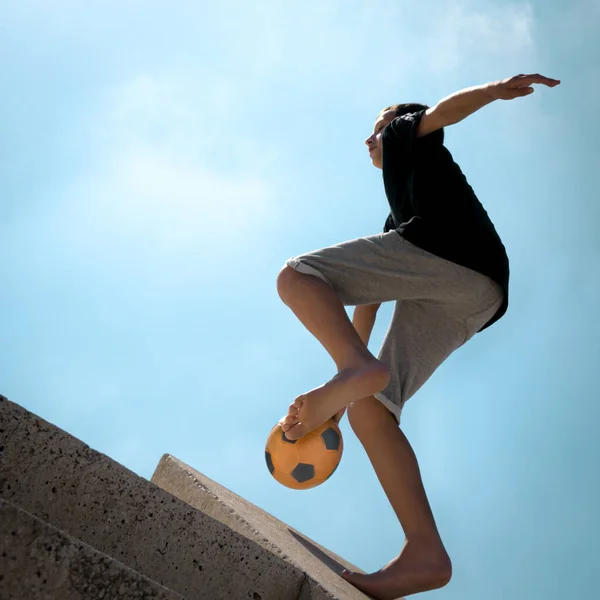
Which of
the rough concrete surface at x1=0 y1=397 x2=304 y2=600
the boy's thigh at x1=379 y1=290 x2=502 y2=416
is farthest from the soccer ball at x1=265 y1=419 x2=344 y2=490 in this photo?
the rough concrete surface at x1=0 y1=397 x2=304 y2=600

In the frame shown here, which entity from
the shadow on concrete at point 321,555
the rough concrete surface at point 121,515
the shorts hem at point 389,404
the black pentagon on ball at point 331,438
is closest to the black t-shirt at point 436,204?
the shorts hem at point 389,404

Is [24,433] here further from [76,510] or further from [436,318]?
[436,318]

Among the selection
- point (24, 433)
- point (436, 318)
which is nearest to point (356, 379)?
point (436, 318)

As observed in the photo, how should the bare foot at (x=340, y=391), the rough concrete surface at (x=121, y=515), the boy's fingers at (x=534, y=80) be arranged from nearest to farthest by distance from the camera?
the rough concrete surface at (x=121, y=515), the bare foot at (x=340, y=391), the boy's fingers at (x=534, y=80)

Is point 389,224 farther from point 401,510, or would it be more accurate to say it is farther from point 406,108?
point 401,510

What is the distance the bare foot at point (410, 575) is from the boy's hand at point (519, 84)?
125 cm

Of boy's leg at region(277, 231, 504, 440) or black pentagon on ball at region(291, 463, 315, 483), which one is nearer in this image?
boy's leg at region(277, 231, 504, 440)

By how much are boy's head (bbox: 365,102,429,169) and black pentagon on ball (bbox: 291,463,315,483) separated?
45.6 inches

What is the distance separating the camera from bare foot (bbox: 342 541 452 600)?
1.90 metres

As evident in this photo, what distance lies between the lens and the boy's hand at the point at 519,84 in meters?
1.99

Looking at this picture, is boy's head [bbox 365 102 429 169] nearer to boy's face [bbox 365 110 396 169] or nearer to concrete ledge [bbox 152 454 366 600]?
boy's face [bbox 365 110 396 169]

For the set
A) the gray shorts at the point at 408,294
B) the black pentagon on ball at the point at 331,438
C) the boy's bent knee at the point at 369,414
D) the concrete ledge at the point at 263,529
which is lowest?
the concrete ledge at the point at 263,529

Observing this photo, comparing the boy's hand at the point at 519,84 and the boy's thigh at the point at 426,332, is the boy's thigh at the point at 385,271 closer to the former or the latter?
the boy's thigh at the point at 426,332

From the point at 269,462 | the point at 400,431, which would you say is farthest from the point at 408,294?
the point at 269,462
